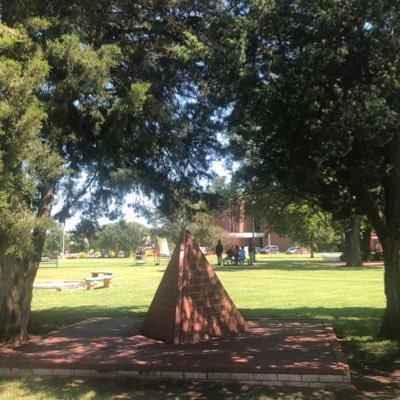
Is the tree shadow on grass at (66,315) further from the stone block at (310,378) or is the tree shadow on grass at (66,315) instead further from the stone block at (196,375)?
the stone block at (310,378)

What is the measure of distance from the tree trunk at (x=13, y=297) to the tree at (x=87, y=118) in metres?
0.02

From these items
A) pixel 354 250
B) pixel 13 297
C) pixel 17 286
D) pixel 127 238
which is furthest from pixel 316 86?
pixel 127 238

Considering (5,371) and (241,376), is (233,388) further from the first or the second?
(5,371)

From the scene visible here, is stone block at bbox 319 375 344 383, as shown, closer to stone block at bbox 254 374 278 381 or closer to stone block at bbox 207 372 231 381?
stone block at bbox 254 374 278 381

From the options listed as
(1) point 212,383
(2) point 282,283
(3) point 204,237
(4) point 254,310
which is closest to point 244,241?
(3) point 204,237

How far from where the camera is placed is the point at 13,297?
936cm

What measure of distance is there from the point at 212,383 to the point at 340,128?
376 cm

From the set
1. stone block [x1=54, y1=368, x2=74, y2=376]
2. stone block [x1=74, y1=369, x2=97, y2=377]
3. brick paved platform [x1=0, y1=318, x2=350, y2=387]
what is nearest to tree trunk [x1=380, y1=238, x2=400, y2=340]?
brick paved platform [x1=0, y1=318, x2=350, y2=387]

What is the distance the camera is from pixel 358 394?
6.43 meters

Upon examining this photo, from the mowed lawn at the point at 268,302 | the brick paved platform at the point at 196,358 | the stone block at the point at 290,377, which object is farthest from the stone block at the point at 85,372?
the mowed lawn at the point at 268,302

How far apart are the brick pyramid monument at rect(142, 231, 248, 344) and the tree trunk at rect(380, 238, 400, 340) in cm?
262

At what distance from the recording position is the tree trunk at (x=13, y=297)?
9.25 meters

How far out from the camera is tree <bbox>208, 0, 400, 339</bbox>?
689cm

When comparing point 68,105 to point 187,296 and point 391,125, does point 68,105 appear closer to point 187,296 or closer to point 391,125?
point 187,296
